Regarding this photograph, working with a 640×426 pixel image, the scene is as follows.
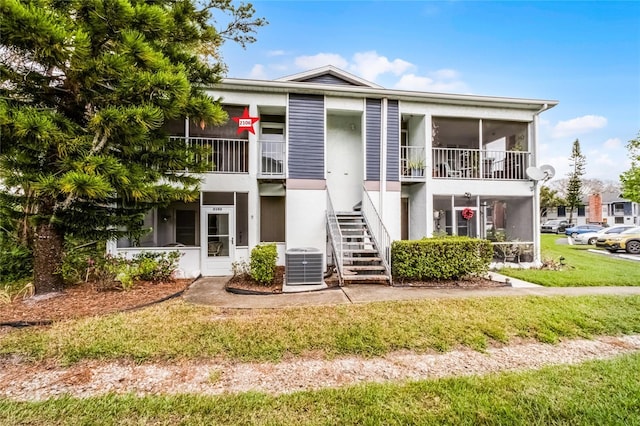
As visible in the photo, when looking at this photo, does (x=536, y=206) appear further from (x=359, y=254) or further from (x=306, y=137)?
(x=306, y=137)

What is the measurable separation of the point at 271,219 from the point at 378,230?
389cm

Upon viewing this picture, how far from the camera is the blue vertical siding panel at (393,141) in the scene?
893cm

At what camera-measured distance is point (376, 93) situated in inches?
344

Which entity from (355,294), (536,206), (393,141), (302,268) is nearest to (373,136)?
(393,141)

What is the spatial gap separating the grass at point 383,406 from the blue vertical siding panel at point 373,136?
6.82 meters

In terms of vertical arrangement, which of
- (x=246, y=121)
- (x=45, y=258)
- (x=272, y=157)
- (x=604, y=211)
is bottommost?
(x=45, y=258)

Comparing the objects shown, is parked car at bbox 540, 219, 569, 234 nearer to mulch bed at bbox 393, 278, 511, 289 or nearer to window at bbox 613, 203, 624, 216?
window at bbox 613, 203, 624, 216

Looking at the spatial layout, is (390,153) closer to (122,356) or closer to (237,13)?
(237,13)

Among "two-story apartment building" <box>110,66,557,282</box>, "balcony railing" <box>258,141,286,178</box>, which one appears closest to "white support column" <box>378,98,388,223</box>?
"two-story apartment building" <box>110,66,557,282</box>

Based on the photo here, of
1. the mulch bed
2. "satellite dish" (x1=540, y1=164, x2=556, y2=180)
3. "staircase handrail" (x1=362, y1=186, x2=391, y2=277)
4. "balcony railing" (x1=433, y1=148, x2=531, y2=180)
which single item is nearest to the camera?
the mulch bed

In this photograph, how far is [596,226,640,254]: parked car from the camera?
1370 centimetres

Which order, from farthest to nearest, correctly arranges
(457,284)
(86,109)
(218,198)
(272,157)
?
1. (272,157)
2. (218,198)
3. (457,284)
4. (86,109)

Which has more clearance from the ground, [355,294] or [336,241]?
[336,241]

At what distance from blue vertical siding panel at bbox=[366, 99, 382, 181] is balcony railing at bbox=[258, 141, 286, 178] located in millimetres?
2908
